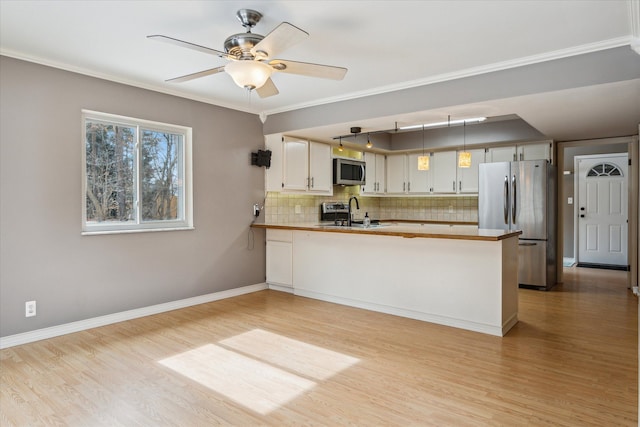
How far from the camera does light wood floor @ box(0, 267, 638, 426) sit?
219 centimetres

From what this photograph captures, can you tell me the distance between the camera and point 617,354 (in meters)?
3.04

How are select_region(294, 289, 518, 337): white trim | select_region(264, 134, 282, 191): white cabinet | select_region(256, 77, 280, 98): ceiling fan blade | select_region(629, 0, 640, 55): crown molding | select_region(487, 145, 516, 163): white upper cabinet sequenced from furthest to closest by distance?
1. select_region(487, 145, 516, 163): white upper cabinet
2. select_region(264, 134, 282, 191): white cabinet
3. select_region(294, 289, 518, 337): white trim
4. select_region(256, 77, 280, 98): ceiling fan blade
5. select_region(629, 0, 640, 55): crown molding

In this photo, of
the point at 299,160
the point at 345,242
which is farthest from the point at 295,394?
the point at 299,160

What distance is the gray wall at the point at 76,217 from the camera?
3254mm

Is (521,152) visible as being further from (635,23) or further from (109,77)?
(109,77)

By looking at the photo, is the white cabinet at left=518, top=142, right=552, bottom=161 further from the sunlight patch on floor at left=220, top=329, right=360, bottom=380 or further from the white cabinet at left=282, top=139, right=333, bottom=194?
the sunlight patch on floor at left=220, top=329, right=360, bottom=380

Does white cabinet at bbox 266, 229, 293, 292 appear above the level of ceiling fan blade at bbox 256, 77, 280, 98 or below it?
below

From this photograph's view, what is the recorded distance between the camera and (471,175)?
250 inches

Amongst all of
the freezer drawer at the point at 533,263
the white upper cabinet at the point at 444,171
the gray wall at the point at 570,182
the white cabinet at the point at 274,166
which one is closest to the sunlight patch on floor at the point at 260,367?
the white cabinet at the point at 274,166

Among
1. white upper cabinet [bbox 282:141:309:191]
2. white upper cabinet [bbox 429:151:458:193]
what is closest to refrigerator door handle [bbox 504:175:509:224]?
white upper cabinet [bbox 429:151:458:193]

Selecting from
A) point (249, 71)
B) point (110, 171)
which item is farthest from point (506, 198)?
point (110, 171)

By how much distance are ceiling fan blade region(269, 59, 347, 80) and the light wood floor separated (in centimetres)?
202

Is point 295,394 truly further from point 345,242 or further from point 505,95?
point 505,95

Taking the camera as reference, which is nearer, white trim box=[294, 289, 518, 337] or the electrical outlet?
the electrical outlet
